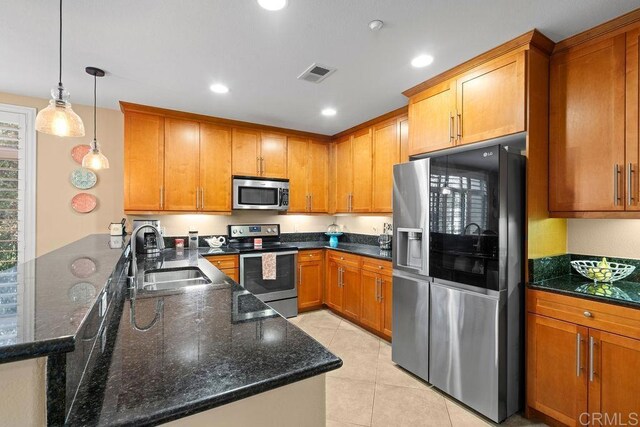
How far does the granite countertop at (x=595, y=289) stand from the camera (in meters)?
1.68

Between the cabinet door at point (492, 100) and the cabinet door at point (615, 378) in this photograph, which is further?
the cabinet door at point (492, 100)

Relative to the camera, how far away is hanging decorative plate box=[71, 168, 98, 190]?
3.32 metres

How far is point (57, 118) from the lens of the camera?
5.60 feet

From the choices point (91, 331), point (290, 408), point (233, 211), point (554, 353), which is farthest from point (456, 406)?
point (233, 211)

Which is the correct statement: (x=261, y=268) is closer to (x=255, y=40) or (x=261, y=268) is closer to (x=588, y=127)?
(x=255, y=40)

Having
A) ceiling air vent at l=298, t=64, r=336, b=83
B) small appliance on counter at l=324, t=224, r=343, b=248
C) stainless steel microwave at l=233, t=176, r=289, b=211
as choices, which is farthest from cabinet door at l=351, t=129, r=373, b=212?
ceiling air vent at l=298, t=64, r=336, b=83

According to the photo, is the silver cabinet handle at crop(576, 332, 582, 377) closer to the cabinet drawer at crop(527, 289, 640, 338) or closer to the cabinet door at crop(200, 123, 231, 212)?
the cabinet drawer at crop(527, 289, 640, 338)

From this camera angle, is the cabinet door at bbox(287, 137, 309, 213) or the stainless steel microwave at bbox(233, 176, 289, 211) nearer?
the stainless steel microwave at bbox(233, 176, 289, 211)

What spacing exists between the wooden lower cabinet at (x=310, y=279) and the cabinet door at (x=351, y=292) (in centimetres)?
46

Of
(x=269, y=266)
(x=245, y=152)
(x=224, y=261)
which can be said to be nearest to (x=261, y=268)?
(x=269, y=266)

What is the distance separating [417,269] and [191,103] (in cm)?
281

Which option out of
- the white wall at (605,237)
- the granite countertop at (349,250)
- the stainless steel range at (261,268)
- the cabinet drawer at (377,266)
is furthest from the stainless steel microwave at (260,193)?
the white wall at (605,237)

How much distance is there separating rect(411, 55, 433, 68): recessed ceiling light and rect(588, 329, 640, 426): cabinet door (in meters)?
2.04

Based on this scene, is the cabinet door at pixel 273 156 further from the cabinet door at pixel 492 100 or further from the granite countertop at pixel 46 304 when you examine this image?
the granite countertop at pixel 46 304
